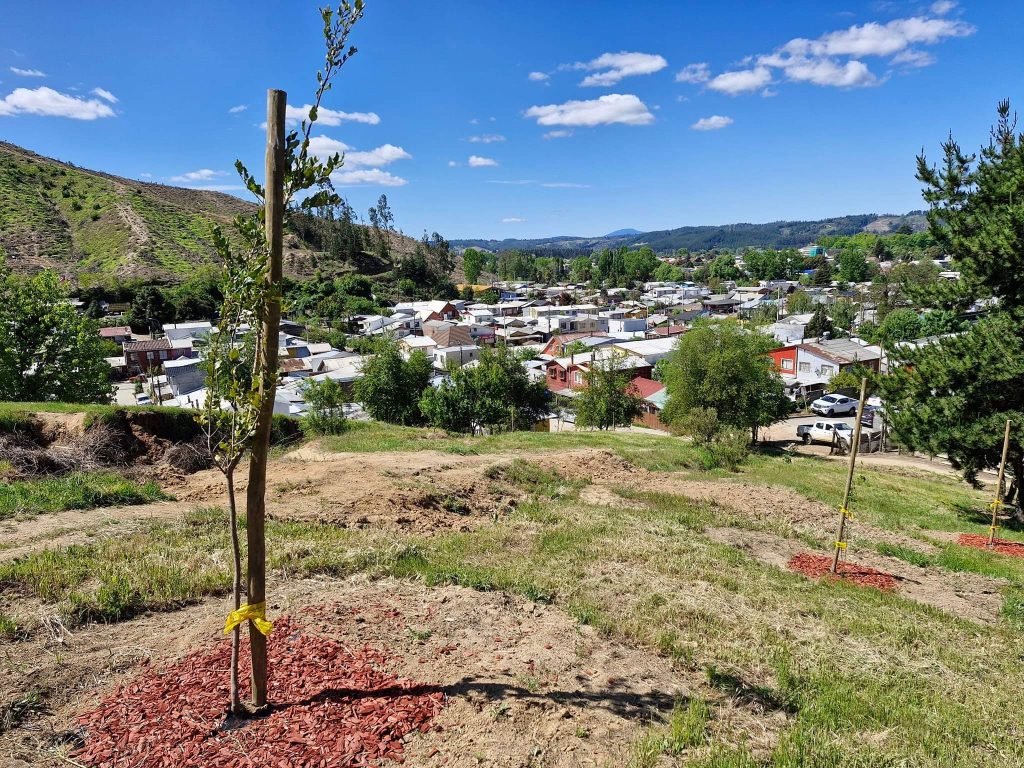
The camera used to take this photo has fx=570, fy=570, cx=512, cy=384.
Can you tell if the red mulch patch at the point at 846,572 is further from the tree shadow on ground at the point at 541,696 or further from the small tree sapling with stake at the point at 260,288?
the small tree sapling with stake at the point at 260,288

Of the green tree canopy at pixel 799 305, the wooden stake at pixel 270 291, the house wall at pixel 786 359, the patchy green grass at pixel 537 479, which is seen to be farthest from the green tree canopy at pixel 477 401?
the green tree canopy at pixel 799 305

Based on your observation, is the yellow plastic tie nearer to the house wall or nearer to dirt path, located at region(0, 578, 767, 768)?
dirt path, located at region(0, 578, 767, 768)

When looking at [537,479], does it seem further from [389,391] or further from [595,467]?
[389,391]

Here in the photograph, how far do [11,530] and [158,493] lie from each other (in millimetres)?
3200

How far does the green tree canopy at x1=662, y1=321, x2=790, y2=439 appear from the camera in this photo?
28891 millimetres

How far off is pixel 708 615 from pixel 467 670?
3.36 metres

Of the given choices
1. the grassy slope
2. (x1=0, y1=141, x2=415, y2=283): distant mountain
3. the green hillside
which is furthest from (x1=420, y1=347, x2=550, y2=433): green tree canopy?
the green hillside

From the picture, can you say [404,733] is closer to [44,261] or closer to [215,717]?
[215,717]

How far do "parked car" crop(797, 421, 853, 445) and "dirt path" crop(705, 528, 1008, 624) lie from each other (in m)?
23.3

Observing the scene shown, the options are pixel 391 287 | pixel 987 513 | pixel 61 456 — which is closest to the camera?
pixel 61 456

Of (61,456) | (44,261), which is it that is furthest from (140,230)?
(61,456)

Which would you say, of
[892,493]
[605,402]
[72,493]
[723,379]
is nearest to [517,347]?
[605,402]

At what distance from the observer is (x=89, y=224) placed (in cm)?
8588

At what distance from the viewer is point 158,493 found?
37.7ft
